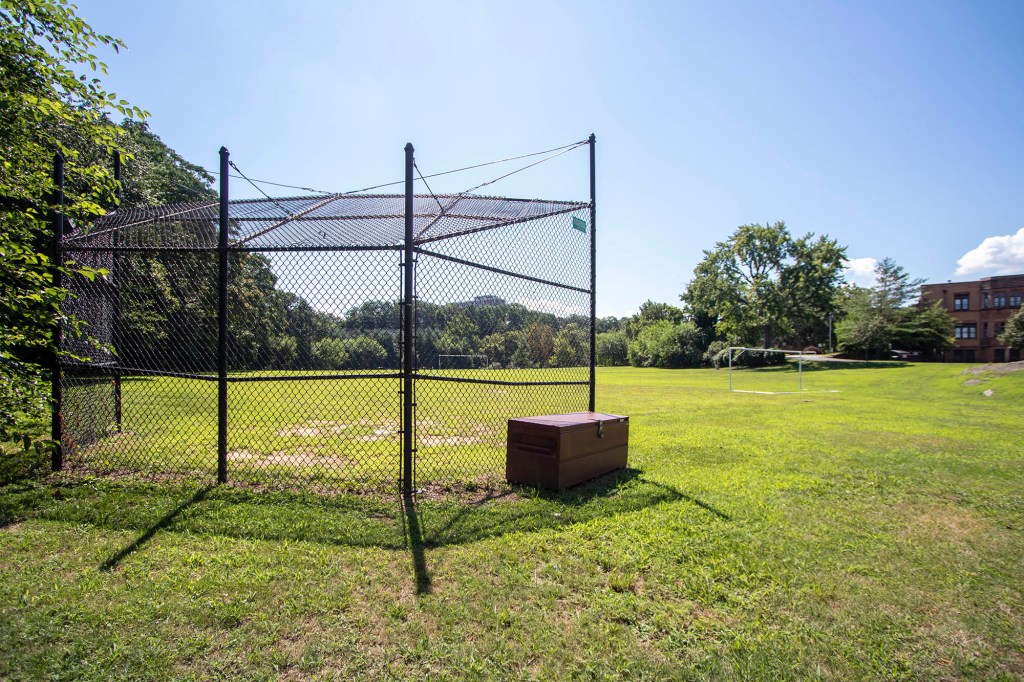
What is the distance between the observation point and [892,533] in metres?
3.93

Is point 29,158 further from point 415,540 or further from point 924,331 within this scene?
point 924,331

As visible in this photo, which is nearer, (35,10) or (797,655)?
(797,655)

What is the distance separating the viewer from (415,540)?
3580mm

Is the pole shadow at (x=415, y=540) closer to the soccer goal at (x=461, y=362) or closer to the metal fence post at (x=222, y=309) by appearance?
the soccer goal at (x=461, y=362)

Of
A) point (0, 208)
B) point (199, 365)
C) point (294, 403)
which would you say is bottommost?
point (294, 403)

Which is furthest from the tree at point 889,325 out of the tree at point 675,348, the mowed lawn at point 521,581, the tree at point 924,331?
the mowed lawn at point 521,581

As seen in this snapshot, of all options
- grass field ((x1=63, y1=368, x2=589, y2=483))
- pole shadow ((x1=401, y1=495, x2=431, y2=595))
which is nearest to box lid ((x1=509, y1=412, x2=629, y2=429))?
grass field ((x1=63, y1=368, x2=589, y2=483))

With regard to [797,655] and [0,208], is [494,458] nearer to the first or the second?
[797,655]

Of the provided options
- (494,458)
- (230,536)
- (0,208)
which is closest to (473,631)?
(230,536)

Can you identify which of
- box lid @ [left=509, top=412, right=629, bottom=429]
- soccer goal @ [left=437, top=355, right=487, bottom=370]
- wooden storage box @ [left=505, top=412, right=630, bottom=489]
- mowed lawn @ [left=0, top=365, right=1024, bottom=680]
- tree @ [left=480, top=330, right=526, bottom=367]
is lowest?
mowed lawn @ [left=0, top=365, right=1024, bottom=680]

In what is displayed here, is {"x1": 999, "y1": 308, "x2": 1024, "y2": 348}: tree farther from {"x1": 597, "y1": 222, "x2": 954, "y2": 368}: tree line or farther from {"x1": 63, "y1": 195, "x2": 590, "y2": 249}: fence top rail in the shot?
{"x1": 63, "y1": 195, "x2": 590, "y2": 249}: fence top rail

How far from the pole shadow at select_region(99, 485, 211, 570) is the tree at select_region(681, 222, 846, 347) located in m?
45.0

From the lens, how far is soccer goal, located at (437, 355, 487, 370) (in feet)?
16.5

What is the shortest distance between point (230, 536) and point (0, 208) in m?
3.10
